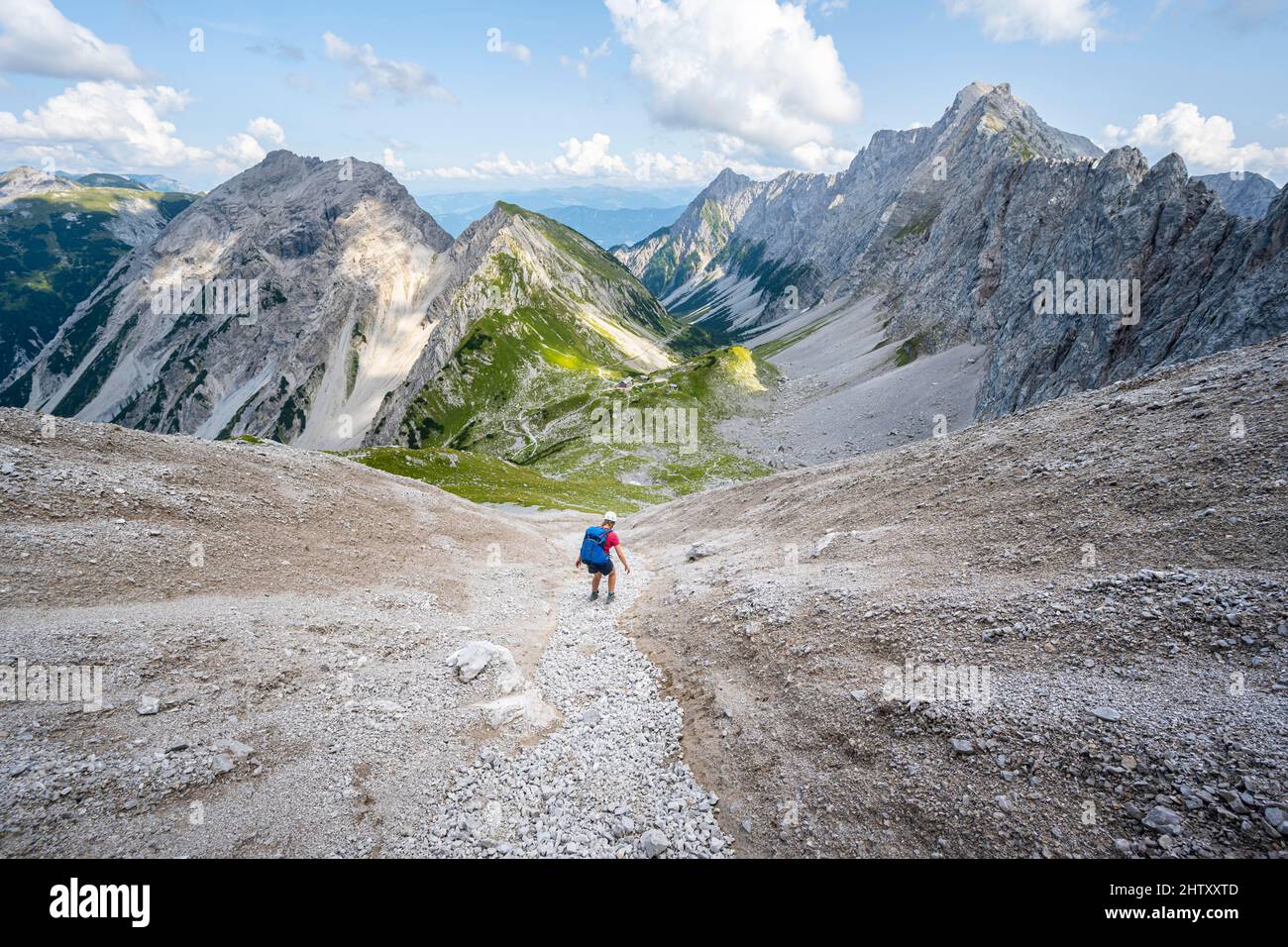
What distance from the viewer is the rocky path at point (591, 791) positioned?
9.90 metres

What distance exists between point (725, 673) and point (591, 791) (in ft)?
16.1

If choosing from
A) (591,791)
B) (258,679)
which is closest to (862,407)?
(591,791)

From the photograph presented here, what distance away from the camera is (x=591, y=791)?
11.2 metres

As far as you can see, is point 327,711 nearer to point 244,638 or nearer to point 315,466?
point 244,638

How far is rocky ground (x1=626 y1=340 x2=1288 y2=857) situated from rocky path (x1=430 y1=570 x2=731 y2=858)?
0.67 meters

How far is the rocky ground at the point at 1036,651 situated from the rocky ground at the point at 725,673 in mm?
65

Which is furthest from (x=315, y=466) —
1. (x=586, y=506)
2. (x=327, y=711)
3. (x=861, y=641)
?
(x=586, y=506)

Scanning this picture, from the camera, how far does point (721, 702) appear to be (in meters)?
13.4

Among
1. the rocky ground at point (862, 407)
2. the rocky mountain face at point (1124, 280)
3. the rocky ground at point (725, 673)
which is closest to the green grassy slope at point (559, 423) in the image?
the rocky ground at point (862, 407)

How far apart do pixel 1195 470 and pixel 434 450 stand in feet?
303

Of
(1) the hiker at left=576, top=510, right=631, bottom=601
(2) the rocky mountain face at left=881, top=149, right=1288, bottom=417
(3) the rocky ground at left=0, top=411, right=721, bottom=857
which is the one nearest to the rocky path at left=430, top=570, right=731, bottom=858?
(3) the rocky ground at left=0, top=411, right=721, bottom=857
